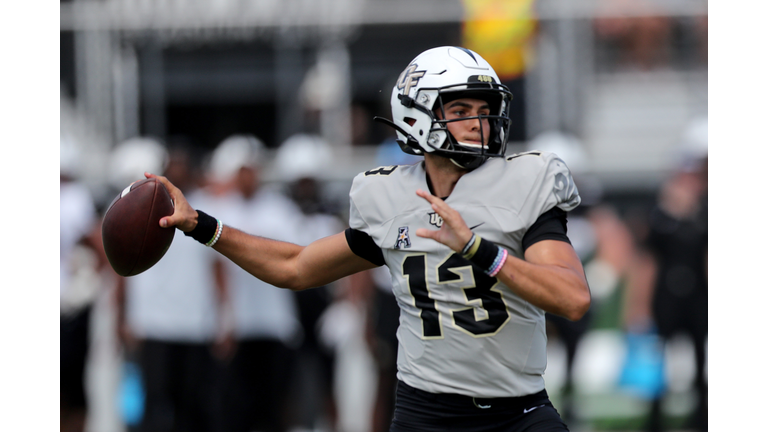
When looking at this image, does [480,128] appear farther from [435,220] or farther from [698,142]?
[698,142]

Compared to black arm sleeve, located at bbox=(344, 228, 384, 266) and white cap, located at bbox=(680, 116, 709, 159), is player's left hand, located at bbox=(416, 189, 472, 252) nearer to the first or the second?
black arm sleeve, located at bbox=(344, 228, 384, 266)

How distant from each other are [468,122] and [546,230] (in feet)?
1.66

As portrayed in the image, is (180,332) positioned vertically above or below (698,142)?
below

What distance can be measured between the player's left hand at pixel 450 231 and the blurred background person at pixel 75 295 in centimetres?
425

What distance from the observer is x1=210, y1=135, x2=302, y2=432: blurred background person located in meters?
6.22

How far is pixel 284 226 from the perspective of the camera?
6605mm

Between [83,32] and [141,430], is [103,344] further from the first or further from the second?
[83,32]

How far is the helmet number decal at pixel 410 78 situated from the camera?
3.24 metres

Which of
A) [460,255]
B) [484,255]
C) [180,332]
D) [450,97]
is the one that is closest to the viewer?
[484,255]

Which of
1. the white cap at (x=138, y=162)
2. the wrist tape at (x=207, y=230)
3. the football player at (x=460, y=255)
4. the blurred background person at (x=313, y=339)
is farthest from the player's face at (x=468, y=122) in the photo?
the white cap at (x=138, y=162)

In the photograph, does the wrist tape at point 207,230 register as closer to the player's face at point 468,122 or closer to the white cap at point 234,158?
the player's face at point 468,122

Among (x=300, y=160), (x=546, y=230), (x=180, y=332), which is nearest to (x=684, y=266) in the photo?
(x=300, y=160)

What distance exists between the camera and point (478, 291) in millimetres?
3000

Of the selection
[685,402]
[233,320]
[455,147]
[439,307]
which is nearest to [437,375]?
[439,307]
